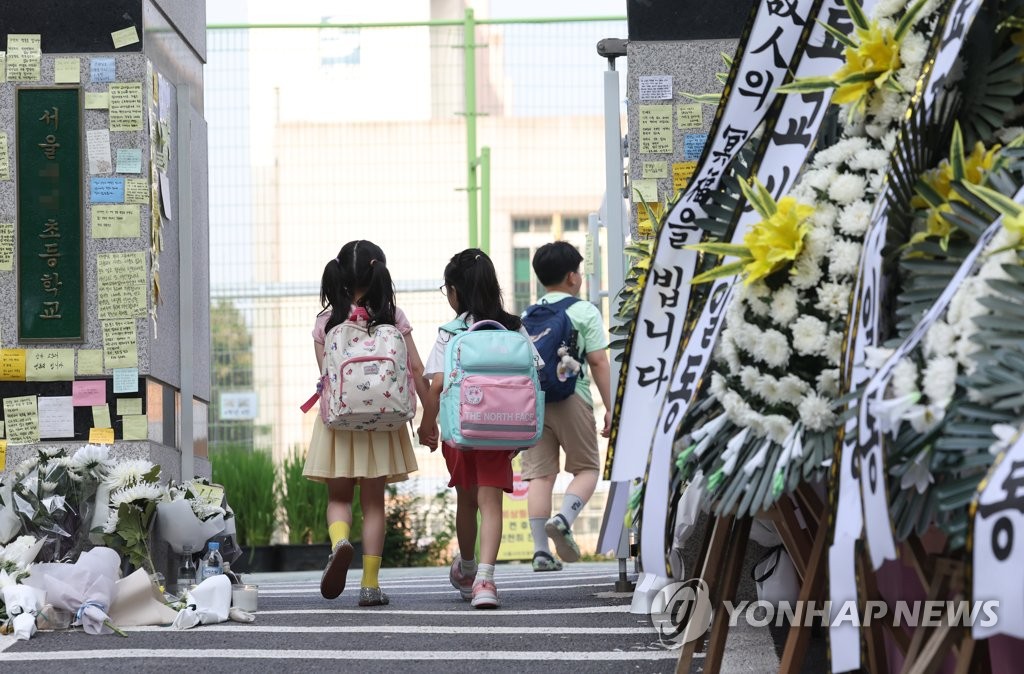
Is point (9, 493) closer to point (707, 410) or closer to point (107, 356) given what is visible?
point (107, 356)

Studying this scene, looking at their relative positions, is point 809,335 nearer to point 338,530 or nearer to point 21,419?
point 338,530

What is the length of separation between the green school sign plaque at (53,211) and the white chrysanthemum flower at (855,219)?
404cm

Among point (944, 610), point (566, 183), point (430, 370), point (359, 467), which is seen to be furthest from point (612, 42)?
point (566, 183)

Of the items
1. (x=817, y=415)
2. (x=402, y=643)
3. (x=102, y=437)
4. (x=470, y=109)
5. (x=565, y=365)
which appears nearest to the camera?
(x=817, y=415)

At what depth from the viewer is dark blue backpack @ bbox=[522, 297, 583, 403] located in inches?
263

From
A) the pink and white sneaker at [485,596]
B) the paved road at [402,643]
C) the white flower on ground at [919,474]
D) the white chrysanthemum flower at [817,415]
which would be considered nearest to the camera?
the white flower on ground at [919,474]

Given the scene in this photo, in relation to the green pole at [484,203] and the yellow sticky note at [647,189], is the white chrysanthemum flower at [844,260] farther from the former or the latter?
the green pole at [484,203]

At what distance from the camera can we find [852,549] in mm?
2473

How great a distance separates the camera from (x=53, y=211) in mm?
6203

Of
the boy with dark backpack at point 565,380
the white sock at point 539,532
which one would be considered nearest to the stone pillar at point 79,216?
the boy with dark backpack at point 565,380

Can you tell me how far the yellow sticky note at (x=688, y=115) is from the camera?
6.00 metres

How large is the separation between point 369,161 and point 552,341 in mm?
4608

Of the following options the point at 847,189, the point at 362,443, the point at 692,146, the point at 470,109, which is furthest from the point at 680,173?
the point at 470,109

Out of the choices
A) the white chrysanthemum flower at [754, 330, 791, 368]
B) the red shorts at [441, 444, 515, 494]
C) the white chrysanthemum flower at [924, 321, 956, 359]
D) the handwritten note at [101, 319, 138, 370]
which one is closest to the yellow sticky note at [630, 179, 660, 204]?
the red shorts at [441, 444, 515, 494]
